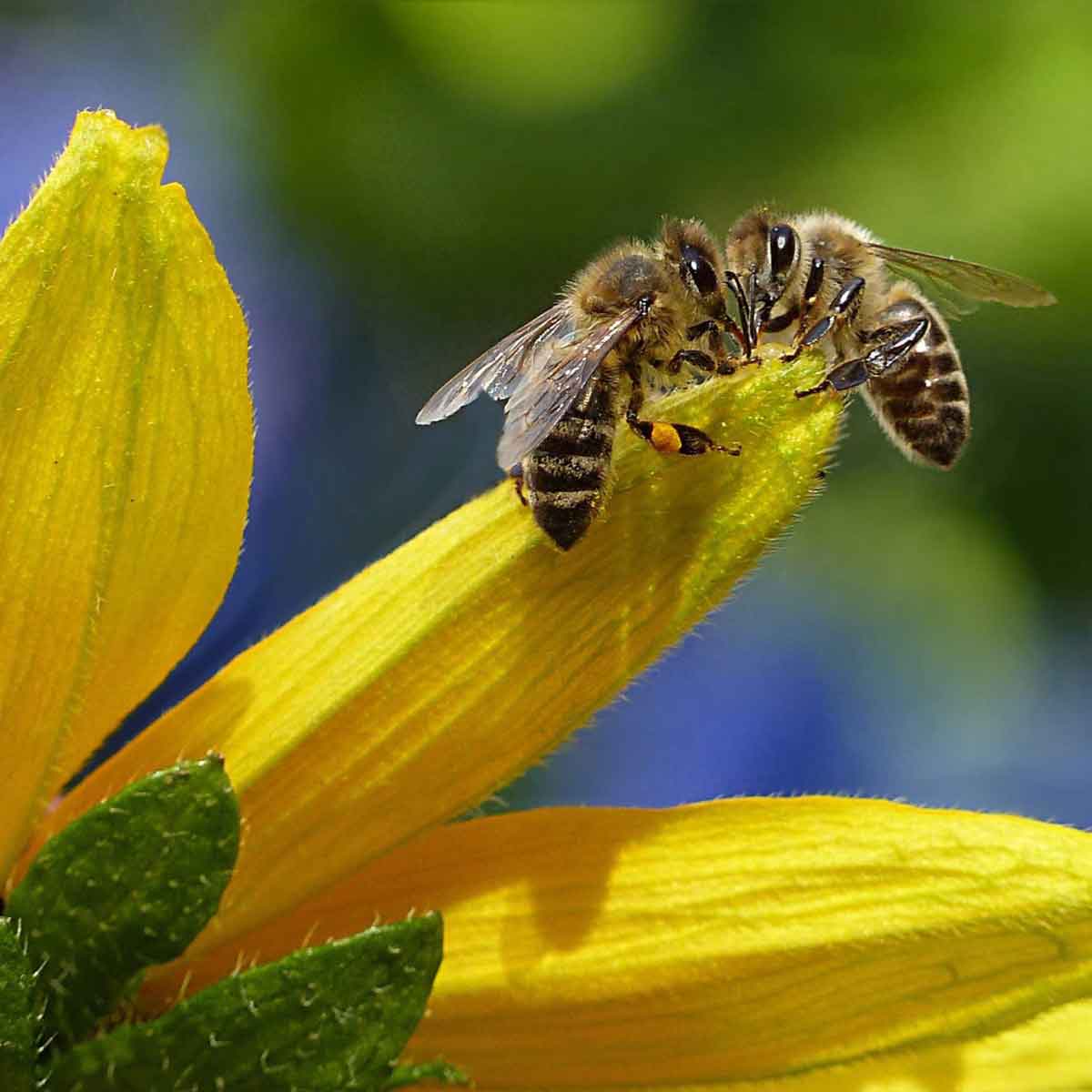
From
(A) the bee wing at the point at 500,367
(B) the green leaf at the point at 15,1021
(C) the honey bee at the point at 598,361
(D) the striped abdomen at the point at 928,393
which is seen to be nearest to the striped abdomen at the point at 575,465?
(C) the honey bee at the point at 598,361

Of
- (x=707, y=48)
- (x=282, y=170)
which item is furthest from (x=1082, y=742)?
(x=282, y=170)

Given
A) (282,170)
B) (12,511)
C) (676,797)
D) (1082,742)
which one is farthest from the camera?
(282,170)

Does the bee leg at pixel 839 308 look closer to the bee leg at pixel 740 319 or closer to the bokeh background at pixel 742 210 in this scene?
the bee leg at pixel 740 319

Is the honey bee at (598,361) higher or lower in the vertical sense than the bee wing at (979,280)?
lower

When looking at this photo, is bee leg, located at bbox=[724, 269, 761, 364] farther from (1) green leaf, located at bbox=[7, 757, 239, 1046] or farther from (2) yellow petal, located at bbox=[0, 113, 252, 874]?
(1) green leaf, located at bbox=[7, 757, 239, 1046]

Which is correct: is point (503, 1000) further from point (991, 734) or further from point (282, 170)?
point (282, 170)

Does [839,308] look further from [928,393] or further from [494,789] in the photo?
[494,789]

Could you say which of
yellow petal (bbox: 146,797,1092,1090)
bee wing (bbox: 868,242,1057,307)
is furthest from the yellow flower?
bee wing (bbox: 868,242,1057,307)
